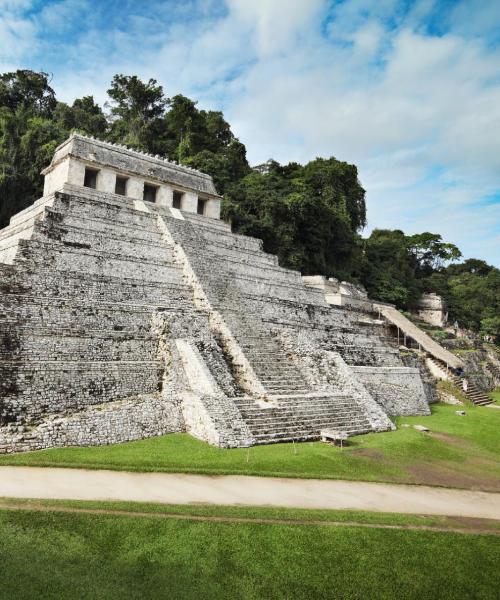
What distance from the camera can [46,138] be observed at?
3422 centimetres

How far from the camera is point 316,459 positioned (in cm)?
Result: 1030

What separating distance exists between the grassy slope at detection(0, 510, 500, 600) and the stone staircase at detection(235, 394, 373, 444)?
15.1ft

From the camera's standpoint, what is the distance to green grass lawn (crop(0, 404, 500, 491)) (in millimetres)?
9000

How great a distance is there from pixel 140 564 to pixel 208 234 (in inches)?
766

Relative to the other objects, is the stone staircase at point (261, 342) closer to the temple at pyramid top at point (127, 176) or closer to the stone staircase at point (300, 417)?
the stone staircase at point (300, 417)

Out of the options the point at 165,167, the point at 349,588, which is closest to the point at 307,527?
the point at 349,588

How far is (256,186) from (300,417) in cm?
2712

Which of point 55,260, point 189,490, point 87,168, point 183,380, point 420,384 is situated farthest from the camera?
point 87,168

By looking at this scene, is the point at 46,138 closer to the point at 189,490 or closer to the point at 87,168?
the point at 87,168

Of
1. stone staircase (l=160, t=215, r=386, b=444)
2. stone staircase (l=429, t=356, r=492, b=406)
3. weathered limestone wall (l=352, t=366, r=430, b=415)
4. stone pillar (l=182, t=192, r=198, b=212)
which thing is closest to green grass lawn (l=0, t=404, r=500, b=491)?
stone staircase (l=160, t=215, r=386, b=444)

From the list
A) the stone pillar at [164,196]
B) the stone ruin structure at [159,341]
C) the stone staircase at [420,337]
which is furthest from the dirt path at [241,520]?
the stone pillar at [164,196]

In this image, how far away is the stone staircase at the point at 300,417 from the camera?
37.9 feet

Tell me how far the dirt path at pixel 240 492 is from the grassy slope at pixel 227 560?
84 cm

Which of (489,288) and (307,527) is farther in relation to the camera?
(489,288)
